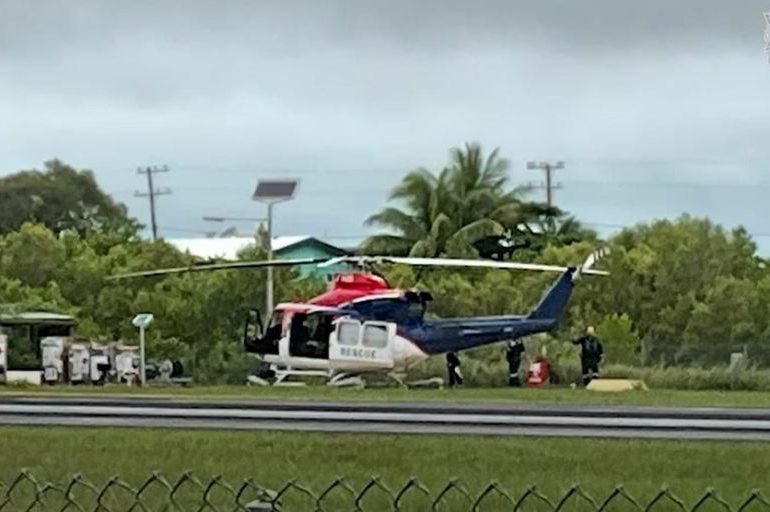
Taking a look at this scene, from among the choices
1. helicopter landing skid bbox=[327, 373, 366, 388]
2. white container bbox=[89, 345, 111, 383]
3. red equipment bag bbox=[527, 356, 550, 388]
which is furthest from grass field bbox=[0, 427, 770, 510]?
white container bbox=[89, 345, 111, 383]

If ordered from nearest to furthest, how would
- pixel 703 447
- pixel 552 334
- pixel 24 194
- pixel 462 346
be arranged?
pixel 703 447 → pixel 462 346 → pixel 552 334 → pixel 24 194

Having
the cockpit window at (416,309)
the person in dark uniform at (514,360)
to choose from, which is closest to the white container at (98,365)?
the cockpit window at (416,309)

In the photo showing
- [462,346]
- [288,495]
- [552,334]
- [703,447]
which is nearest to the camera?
[288,495]

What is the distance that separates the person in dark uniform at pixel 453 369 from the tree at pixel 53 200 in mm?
41152

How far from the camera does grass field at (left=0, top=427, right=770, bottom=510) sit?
11781mm

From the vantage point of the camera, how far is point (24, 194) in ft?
259

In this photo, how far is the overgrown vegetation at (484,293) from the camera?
4031cm

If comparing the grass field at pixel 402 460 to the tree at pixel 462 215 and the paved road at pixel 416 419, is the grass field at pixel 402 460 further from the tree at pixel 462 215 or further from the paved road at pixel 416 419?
the tree at pixel 462 215

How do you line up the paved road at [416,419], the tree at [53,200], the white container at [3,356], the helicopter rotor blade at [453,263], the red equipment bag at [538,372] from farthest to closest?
1. the tree at [53,200]
2. the red equipment bag at [538,372]
3. the white container at [3,356]
4. the helicopter rotor blade at [453,263]
5. the paved road at [416,419]

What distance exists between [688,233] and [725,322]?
614 centimetres

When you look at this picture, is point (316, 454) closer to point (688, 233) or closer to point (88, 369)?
point (88, 369)

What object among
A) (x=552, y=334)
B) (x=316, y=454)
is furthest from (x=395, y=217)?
(x=316, y=454)

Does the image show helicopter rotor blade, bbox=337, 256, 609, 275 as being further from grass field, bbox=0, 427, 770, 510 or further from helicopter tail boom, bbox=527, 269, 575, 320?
grass field, bbox=0, 427, 770, 510

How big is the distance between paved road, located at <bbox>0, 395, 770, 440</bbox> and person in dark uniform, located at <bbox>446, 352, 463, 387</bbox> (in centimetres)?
1925
